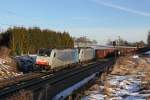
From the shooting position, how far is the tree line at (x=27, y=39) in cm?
5646

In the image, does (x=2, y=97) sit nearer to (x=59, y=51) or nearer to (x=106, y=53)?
(x=59, y=51)

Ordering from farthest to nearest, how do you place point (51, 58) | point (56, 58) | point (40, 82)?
point (56, 58) < point (51, 58) < point (40, 82)

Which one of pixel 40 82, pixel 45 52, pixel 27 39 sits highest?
pixel 27 39

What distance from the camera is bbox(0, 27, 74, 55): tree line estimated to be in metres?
56.5

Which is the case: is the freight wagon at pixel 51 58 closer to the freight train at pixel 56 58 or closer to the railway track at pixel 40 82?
the freight train at pixel 56 58

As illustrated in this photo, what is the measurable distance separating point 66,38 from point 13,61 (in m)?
40.8

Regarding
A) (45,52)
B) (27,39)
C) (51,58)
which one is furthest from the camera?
(27,39)

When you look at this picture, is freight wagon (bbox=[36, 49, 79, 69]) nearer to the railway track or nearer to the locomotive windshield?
the locomotive windshield

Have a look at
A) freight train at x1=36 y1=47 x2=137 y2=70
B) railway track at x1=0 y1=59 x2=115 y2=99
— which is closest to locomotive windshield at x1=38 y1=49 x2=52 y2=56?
freight train at x1=36 y1=47 x2=137 y2=70

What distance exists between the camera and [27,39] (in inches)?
2393

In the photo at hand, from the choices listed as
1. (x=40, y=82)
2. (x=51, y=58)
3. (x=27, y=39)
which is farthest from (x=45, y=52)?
(x=27, y=39)

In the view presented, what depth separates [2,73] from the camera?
1364 inches

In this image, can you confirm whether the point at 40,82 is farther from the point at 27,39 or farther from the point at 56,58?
the point at 27,39

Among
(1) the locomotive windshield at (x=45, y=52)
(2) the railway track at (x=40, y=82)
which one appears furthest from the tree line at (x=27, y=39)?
(2) the railway track at (x=40, y=82)
